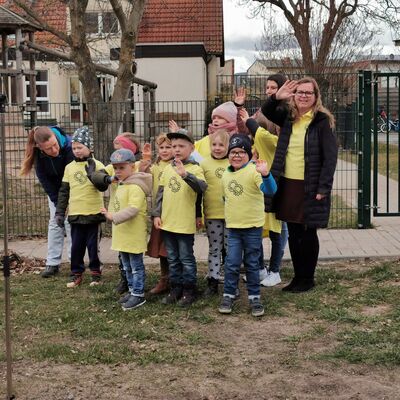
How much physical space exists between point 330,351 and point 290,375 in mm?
530

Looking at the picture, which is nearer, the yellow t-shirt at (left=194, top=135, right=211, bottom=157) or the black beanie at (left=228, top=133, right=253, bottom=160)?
the black beanie at (left=228, top=133, right=253, bottom=160)

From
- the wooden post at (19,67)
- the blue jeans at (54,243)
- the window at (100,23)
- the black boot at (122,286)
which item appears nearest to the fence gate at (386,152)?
the black boot at (122,286)

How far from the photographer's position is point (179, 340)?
507 cm

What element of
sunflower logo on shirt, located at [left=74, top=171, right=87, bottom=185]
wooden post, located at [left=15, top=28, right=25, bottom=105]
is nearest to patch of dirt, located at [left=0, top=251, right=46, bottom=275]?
sunflower logo on shirt, located at [left=74, top=171, right=87, bottom=185]

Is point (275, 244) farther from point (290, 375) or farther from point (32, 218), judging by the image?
point (32, 218)

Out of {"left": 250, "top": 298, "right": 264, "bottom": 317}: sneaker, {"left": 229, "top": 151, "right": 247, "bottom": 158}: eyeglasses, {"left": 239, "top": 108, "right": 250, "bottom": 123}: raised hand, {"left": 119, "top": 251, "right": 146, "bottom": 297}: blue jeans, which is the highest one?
{"left": 239, "top": 108, "right": 250, "bottom": 123}: raised hand

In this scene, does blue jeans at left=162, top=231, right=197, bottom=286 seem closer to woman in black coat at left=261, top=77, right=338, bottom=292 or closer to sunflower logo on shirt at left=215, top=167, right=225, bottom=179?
sunflower logo on shirt at left=215, top=167, right=225, bottom=179

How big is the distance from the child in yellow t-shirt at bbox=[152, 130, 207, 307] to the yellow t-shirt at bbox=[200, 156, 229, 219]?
0.15m

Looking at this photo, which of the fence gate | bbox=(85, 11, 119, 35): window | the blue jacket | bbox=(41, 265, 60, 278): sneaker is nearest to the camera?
the blue jacket

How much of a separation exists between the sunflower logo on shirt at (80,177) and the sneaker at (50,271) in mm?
1239

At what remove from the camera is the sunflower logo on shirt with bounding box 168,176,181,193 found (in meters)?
5.81

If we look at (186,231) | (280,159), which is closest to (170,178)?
(186,231)

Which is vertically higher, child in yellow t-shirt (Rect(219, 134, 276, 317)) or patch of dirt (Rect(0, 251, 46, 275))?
child in yellow t-shirt (Rect(219, 134, 276, 317))

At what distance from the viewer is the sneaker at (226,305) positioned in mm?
5676
